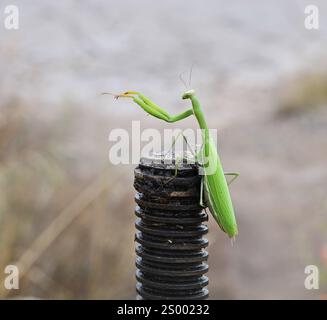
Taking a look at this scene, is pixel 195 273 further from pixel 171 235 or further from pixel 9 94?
pixel 9 94

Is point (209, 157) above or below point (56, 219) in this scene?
below

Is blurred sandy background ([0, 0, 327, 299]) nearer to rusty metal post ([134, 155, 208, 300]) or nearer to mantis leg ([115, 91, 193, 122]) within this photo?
mantis leg ([115, 91, 193, 122])

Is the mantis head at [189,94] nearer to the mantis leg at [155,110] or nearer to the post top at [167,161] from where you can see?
the mantis leg at [155,110]

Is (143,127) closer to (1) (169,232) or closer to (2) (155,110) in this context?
(2) (155,110)

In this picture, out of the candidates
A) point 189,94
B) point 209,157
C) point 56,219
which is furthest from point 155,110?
point 56,219

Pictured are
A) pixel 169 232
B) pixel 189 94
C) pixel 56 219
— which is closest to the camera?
pixel 169 232

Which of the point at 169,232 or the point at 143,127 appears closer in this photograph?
the point at 169,232

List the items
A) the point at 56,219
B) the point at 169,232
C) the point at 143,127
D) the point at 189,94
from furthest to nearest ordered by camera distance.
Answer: the point at 143,127, the point at 56,219, the point at 189,94, the point at 169,232
